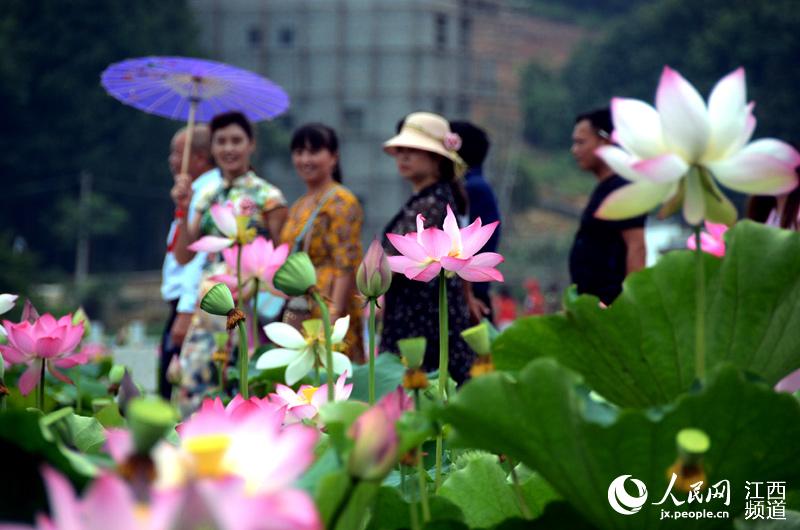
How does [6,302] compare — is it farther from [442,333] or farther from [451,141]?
[451,141]

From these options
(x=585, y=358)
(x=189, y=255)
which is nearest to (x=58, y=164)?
(x=189, y=255)

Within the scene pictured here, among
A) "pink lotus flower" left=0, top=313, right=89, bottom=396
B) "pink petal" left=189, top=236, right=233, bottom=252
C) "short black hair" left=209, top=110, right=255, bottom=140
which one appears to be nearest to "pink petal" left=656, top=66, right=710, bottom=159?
"pink lotus flower" left=0, top=313, right=89, bottom=396

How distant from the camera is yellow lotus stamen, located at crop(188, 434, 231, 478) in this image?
0.64 metres

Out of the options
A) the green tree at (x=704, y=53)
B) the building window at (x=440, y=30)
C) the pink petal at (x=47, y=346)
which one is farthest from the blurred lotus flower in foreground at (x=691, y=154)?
the green tree at (x=704, y=53)

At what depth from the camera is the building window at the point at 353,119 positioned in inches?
1516

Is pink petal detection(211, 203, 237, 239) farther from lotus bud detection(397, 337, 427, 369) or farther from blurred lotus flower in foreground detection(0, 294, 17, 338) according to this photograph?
lotus bud detection(397, 337, 427, 369)

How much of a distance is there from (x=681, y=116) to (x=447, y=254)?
0.45 m

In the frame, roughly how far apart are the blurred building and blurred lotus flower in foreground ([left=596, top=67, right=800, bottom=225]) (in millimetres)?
35190

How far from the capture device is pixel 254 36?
3991cm

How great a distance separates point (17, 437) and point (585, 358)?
465 mm

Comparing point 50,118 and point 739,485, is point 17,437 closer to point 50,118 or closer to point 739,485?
point 739,485

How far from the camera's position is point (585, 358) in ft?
3.45

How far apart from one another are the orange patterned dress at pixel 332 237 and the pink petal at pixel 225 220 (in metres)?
1.19

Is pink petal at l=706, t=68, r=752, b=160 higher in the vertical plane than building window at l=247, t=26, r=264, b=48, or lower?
lower
